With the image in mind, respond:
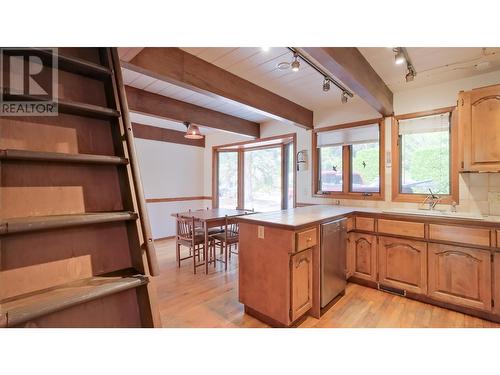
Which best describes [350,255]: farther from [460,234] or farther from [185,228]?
[185,228]

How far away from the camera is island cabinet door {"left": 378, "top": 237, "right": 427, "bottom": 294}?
245 centimetres

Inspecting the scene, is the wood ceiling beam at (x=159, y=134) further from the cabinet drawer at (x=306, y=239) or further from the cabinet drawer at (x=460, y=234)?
the cabinet drawer at (x=460, y=234)

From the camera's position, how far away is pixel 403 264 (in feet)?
8.43

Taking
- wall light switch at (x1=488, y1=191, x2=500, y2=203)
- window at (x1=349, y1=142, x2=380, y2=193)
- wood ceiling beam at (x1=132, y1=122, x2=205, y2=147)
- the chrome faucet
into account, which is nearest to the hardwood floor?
the chrome faucet

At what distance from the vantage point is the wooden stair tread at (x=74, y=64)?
2.99ft

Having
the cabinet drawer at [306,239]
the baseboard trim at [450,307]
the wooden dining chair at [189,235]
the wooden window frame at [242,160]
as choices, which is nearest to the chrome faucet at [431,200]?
the baseboard trim at [450,307]

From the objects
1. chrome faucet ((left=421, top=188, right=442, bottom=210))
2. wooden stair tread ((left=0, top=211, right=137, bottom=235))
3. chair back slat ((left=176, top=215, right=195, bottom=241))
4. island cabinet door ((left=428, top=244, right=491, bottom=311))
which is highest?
wooden stair tread ((left=0, top=211, right=137, bottom=235))

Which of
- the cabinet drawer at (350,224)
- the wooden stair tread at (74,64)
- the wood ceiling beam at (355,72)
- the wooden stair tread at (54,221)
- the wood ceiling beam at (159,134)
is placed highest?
the wood ceiling beam at (159,134)

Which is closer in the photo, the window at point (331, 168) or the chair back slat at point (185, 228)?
the chair back slat at point (185, 228)

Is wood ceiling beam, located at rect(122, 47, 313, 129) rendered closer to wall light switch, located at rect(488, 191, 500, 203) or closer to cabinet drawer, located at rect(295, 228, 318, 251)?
cabinet drawer, located at rect(295, 228, 318, 251)

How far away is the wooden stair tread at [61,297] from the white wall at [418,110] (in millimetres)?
3177

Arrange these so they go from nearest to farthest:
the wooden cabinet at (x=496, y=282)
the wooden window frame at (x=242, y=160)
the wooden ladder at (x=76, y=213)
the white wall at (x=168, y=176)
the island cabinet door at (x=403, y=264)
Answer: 1. the wooden ladder at (x=76, y=213)
2. the wooden cabinet at (x=496, y=282)
3. the island cabinet door at (x=403, y=264)
4. the wooden window frame at (x=242, y=160)
5. the white wall at (x=168, y=176)

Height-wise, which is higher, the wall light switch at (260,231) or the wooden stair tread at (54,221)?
the wooden stair tread at (54,221)
